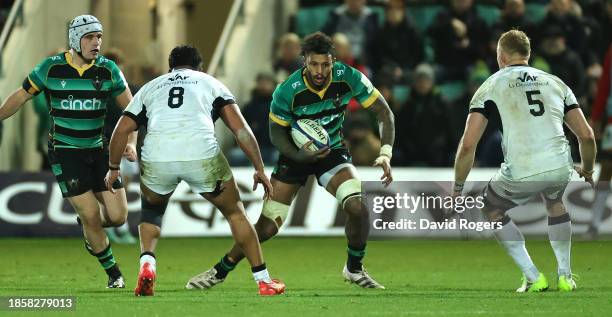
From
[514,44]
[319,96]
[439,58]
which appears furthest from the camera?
[439,58]

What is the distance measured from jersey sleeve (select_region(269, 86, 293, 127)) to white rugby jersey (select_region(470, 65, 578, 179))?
5.21 feet

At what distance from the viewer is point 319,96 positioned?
39.5 ft

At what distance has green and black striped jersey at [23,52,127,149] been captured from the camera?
12.2m

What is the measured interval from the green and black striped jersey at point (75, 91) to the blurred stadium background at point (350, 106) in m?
2.08

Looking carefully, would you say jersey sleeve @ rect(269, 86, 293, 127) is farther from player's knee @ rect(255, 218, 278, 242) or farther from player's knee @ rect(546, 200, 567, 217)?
player's knee @ rect(546, 200, 567, 217)

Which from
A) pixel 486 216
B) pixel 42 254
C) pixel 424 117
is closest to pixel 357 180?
pixel 486 216

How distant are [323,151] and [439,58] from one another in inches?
373

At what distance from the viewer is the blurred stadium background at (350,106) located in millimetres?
16109

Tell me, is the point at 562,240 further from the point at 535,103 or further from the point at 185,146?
the point at 185,146

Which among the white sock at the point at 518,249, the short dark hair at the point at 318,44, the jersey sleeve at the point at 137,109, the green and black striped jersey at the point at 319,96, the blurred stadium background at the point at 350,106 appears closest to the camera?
the jersey sleeve at the point at 137,109

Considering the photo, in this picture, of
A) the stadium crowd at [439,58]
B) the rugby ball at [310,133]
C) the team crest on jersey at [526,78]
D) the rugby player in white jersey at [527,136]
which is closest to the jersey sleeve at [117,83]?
the rugby ball at [310,133]

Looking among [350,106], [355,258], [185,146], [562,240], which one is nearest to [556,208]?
[562,240]

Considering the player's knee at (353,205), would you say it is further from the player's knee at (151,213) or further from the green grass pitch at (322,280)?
the player's knee at (151,213)

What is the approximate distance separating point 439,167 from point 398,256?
4376 mm
